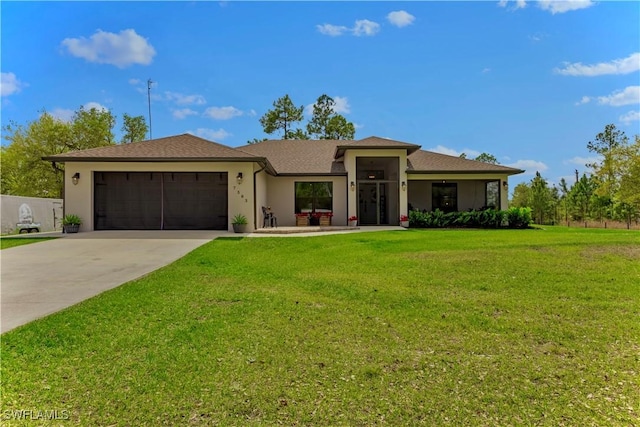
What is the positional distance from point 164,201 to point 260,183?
4.11m

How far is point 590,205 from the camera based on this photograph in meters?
25.9

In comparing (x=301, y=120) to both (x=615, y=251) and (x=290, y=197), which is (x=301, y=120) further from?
(x=615, y=251)

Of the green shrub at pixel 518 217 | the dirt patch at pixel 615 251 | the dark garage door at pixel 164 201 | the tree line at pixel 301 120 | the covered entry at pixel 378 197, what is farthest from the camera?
the tree line at pixel 301 120

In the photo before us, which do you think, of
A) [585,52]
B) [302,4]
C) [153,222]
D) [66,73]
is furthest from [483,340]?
[66,73]

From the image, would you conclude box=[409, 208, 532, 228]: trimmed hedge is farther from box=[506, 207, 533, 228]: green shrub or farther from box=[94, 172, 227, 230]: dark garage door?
box=[94, 172, 227, 230]: dark garage door

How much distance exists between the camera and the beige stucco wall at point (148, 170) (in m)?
14.5

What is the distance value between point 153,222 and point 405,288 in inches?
507

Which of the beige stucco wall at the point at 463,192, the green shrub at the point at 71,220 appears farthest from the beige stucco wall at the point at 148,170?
the beige stucco wall at the point at 463,192

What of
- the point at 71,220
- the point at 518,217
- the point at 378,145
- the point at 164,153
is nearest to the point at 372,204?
the point at 378,145

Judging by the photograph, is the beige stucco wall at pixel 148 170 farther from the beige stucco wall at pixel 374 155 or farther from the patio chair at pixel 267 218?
the beige stucco wall at pixel 374 155

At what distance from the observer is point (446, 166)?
18859 millimetres

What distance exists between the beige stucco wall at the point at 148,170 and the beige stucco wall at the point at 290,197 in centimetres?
359

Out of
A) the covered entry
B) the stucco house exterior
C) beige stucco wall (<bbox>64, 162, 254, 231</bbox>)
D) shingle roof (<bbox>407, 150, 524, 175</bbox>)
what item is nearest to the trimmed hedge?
the stucco house exterior

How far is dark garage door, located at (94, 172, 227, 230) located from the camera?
15.2m
